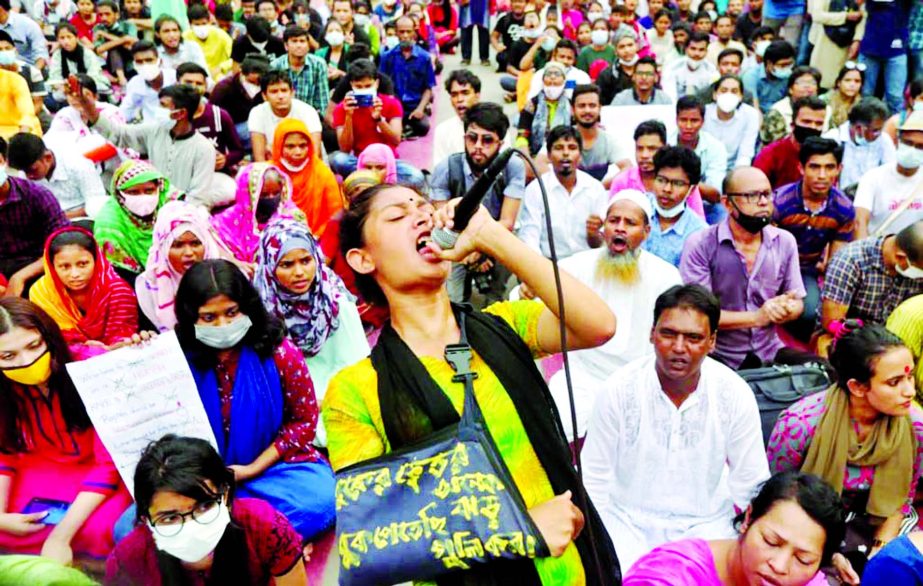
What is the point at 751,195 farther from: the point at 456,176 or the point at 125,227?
the point at 125,227

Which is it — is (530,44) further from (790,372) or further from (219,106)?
(790,372)

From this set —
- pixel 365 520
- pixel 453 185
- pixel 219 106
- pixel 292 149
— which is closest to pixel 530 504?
pixel 365 520

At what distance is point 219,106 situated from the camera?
731cm

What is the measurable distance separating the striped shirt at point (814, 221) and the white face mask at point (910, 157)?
0.54 metres

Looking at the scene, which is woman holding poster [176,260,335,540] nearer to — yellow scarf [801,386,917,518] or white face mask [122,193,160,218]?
white face mask [122,193,160,218]

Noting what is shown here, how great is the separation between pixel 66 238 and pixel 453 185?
2.20 metres

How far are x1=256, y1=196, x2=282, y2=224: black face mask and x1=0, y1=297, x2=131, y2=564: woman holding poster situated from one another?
2054 mm

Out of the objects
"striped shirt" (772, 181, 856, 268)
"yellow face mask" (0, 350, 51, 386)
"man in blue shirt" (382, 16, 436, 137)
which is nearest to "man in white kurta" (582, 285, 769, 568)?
"yellow face mask" (0, 350, 51, 386)

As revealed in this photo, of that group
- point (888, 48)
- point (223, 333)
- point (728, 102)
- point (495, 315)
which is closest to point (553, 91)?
point (728, 102)

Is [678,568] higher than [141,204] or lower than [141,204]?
lower

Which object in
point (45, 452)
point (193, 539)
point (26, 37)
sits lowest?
point (45, 452)

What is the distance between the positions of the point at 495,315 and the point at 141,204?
3267 mm

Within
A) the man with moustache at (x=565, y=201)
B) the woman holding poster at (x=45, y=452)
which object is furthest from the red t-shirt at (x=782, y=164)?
the woman holding poster at (x=45, y=452)

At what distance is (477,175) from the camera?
16.4 feet
